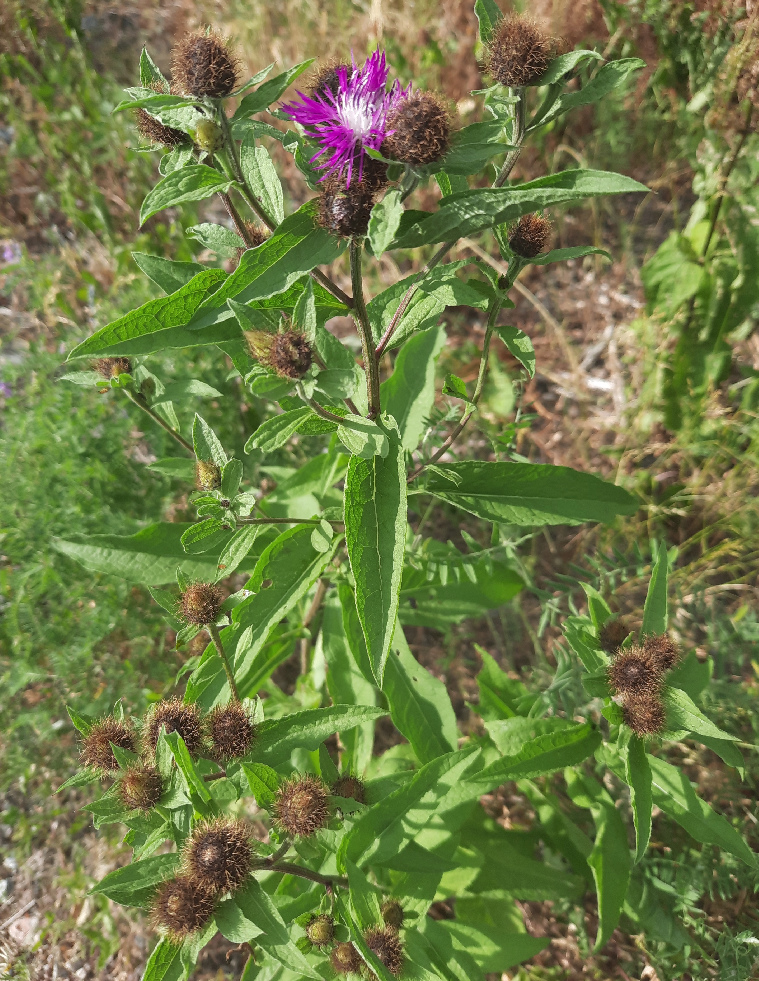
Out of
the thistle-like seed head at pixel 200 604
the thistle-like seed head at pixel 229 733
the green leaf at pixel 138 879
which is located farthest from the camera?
the thistle-like seed head at pixel 200 604

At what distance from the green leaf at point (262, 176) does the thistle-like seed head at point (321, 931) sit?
1.65 metres

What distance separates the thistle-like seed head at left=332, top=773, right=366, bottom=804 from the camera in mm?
1777

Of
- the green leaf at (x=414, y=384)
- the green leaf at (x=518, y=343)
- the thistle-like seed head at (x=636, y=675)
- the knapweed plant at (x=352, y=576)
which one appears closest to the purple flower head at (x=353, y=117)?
the knapweed plant at (x=352, y=576)

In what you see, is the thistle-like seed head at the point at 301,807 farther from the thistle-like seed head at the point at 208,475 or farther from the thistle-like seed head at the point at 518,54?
the thistle-like seed head at the point at 518,54

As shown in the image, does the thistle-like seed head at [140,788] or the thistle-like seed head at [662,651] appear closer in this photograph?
the thistle-like seed head at [140,788]

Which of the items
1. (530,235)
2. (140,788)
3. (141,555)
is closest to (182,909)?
(140,788)

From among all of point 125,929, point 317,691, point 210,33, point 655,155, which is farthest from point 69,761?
point 655,155

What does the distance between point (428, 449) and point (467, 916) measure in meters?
1.68

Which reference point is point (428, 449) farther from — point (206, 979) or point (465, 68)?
point (465, 68)

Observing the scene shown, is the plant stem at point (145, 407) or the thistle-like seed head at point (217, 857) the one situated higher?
the plant stem at point (145, 407)

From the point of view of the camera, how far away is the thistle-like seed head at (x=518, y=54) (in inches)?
54.1

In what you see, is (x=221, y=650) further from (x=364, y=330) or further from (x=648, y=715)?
(x=648, y=715)

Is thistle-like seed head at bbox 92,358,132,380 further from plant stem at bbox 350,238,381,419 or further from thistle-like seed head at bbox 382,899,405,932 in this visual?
thistle-like seed head at bbox 382,899,405,932

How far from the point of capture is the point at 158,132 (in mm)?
1512
